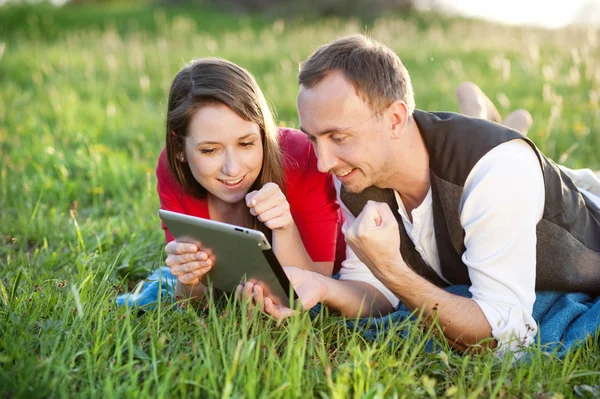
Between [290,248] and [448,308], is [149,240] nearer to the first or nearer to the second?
[290,248]

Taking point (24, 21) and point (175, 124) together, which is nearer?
point (175, 124)

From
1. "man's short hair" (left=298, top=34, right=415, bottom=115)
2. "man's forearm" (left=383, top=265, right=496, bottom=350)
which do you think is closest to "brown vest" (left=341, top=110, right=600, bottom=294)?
"man's short hair" (left=298, top=34, right=415, bottom=115)

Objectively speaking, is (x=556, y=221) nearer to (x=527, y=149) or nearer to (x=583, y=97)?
(x=527, y=149)

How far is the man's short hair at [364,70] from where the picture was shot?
2869 millimetres

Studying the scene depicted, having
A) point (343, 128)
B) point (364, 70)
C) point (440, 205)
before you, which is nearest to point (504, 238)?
point (440, 205)

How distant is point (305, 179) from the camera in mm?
3438

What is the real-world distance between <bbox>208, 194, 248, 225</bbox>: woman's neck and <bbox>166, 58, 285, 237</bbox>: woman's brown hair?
7 cm

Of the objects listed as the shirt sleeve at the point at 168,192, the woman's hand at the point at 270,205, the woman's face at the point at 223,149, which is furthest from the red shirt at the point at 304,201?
the woman's hand at the point at 270,205

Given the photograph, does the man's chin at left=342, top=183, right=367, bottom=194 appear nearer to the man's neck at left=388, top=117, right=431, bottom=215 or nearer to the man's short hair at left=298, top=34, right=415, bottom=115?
the man's neck at left=388, top=117, right=431, bottom=215

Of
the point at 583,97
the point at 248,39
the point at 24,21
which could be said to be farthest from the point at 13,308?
the point at 24,21

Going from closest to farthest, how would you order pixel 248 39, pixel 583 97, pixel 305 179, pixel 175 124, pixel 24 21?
pixel 175 124
pixel 305 179
pixel 583 97
pixel 248 39
pixel 24 21

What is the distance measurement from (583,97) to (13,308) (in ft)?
21.1

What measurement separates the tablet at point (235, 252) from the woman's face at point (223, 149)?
45cm

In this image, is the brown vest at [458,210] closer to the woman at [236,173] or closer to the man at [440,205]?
the man at [440,205]
